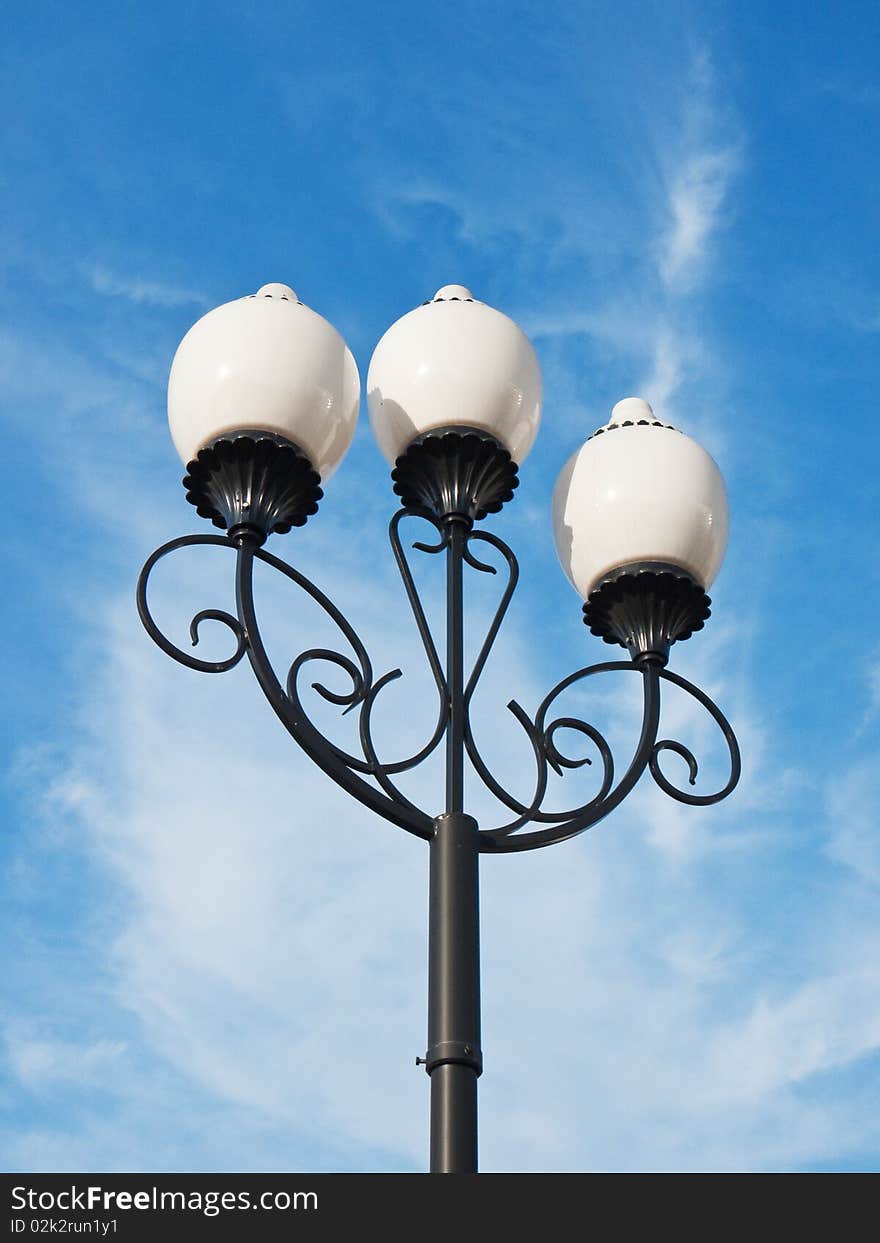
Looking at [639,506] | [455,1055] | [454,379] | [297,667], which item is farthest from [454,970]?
[454,379]

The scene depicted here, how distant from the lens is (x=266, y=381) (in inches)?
156

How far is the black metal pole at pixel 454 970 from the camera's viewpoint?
3.11 metres

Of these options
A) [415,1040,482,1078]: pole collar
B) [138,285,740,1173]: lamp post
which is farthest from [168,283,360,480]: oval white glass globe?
[415,1040,482,1078]: pole collar

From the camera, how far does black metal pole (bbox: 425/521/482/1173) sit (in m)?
3.11

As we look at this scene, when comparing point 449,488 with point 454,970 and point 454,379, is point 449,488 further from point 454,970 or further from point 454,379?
point 454,970

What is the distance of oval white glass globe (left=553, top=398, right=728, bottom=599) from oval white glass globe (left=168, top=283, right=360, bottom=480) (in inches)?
25.7

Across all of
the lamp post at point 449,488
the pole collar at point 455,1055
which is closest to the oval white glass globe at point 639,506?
the lamp post at point 449,488
